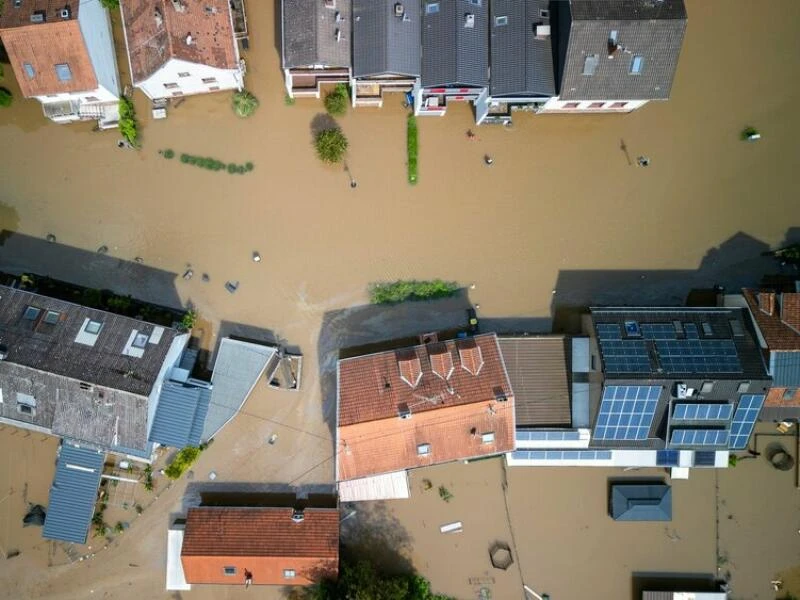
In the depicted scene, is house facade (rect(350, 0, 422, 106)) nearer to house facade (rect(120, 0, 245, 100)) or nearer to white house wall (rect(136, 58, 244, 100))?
house facade (rect(120, 0, 245, 100))

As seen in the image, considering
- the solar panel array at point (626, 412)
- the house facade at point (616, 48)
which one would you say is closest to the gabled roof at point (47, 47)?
the house facade at point (616, 48)

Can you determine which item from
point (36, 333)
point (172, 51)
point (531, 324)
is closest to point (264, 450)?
point (36, 333)

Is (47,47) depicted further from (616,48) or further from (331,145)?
(616,48)

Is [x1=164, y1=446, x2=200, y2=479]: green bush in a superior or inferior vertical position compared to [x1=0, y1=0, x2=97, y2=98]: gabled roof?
inferior

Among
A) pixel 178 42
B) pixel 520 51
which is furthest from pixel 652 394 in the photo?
pixel 178 42

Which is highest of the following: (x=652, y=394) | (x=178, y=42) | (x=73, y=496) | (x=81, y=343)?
(x=178, y=42)

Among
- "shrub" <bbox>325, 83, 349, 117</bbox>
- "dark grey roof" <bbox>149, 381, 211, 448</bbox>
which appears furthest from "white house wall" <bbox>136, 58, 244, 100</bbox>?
"dark grey roof" <bbox>149, 381, 211, 448</bbox>
